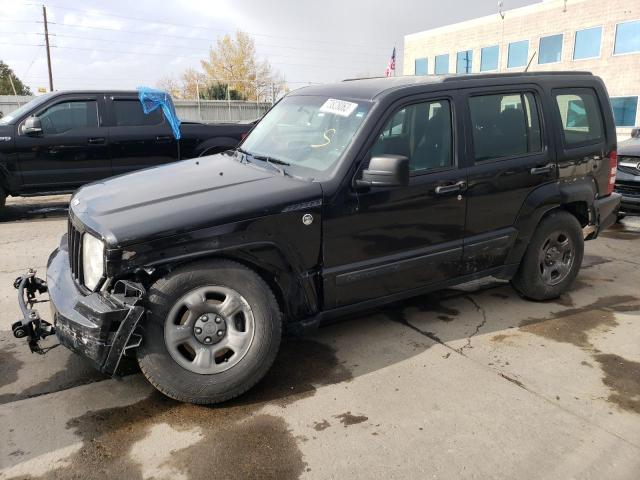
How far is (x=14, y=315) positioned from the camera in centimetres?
438

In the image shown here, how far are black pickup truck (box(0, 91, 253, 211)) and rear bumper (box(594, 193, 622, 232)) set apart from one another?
6.51 meters

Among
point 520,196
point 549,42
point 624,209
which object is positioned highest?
point 549,42

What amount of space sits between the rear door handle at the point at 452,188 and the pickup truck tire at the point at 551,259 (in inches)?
40.6

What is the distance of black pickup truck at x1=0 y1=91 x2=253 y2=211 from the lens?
8.04 m

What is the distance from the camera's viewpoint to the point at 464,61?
39.1 m

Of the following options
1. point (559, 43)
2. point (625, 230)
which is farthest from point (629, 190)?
point (559, 43)

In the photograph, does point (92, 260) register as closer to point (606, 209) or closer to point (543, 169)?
point (543, 169)

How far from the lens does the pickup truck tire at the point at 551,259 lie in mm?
4527

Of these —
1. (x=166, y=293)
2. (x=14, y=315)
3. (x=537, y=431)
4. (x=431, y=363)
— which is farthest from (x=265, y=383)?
(x=14, y=315)

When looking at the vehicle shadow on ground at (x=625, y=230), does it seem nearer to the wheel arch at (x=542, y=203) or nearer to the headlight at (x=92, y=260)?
the wheel arch at (x=542, y=203)

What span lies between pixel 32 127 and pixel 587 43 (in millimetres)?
31753

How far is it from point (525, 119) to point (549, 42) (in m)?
33.3

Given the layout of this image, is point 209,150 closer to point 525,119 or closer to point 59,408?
point 525,119

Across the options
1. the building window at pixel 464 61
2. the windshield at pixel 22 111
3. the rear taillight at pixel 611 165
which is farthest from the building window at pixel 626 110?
the windshield at pixel 22 111
